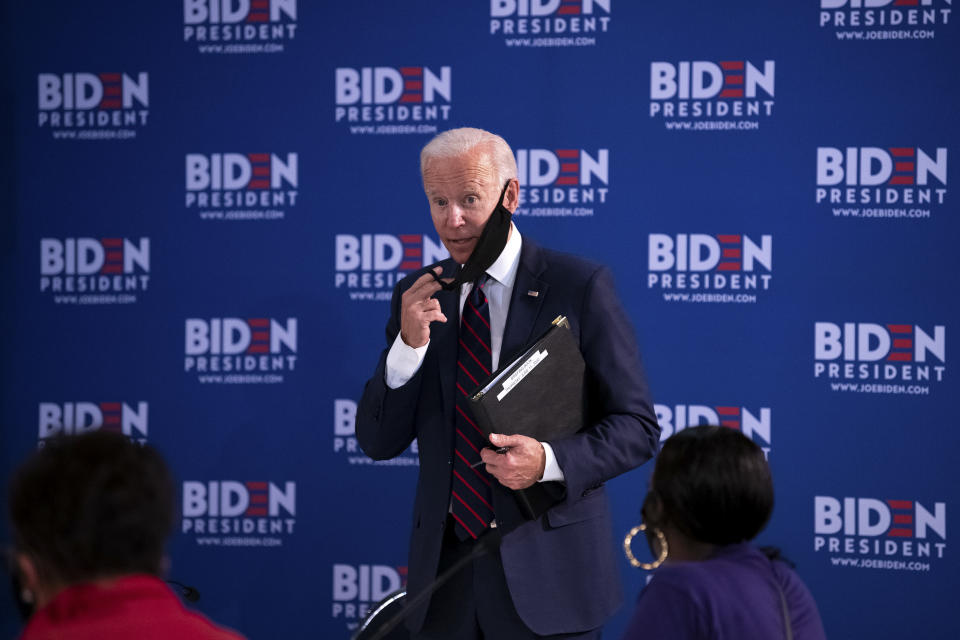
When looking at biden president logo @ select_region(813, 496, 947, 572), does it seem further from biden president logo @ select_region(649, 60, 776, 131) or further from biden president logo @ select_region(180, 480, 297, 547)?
biden president logo @ select_region(180, 480, 297, 547)

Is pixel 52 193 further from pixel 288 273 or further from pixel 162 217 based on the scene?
pixel 288 273

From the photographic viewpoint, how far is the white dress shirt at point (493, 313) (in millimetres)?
2150

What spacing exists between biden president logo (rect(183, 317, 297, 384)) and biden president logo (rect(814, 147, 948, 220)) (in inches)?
86.2

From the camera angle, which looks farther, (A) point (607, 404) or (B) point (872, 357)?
(B) point (872, 357)

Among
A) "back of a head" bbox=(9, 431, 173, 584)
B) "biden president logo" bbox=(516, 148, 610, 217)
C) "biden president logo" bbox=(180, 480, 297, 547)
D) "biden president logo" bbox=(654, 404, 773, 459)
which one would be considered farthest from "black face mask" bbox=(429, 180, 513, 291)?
"biden president logo" bbox=(180, 480, 297, 547)

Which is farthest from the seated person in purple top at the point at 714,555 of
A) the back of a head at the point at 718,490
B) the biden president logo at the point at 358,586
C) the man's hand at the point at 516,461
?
the biden president logo at the point at 358,586

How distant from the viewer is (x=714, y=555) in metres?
1.57

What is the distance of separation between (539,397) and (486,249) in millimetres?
386

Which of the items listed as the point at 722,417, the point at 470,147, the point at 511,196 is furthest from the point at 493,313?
the point at 722,417

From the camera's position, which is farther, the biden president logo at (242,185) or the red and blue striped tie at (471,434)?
the biden president logo at (242,185)

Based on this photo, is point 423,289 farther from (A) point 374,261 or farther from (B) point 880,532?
(B) point 880,532

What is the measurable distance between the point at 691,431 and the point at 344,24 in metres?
2.72

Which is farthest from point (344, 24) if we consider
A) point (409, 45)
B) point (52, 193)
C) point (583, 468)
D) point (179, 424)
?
point (583, 468)

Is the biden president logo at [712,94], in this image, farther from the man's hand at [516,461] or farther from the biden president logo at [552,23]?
the man's hand at [516,461]
